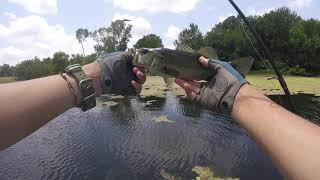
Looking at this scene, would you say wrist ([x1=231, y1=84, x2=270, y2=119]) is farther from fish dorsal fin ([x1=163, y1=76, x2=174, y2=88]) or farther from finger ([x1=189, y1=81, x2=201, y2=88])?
fish dorsal fin ([x1=163, y1=76, x2=174, y2=88])

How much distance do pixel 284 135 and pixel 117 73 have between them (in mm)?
1805

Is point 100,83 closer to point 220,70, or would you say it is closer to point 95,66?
point 95,66

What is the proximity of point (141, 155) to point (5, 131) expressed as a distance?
12283mm

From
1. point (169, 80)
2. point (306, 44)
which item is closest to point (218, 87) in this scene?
point (169, 80)

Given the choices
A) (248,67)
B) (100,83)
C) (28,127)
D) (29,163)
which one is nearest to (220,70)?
(248,67)

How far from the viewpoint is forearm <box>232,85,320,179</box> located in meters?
1.67

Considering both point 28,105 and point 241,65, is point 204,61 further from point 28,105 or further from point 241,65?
point 28,105

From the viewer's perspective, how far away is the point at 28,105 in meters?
2.09

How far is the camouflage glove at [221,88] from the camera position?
266cm

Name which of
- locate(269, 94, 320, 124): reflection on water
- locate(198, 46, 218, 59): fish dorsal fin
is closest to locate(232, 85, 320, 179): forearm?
locate(198, 46, 218, 59): fish dorsal fin

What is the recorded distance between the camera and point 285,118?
197 cm

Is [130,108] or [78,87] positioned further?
[130,108]

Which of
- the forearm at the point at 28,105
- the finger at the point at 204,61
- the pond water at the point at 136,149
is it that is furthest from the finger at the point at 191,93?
the pond water at the point at 136,149

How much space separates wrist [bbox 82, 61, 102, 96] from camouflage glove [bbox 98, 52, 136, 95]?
0.03 m
